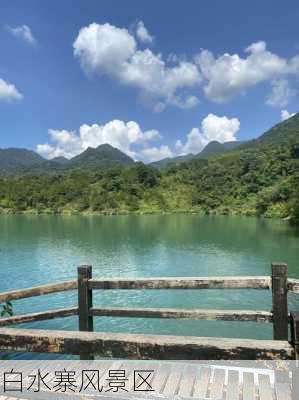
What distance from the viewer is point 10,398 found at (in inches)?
139

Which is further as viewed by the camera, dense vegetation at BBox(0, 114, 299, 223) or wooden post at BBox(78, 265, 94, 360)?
dense vegetation at BBox(0, 114, 299, 223)

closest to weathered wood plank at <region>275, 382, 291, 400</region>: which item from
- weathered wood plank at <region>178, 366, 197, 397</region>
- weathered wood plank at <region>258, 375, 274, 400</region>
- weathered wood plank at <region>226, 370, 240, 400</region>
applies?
weathered wood plank at <region>258, 375, 274, 400</region>

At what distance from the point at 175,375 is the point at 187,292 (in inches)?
445

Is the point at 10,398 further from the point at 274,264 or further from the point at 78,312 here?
the point at 274,264

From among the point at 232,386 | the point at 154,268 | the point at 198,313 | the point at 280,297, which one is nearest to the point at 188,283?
the point at 198,313

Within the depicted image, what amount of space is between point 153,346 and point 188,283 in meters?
2.73

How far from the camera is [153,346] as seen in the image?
2.44m

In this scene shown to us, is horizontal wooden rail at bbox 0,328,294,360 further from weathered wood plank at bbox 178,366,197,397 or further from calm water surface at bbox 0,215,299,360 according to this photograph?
calm water surface at bbox 0,215,299,360

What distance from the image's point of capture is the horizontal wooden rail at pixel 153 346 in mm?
2328

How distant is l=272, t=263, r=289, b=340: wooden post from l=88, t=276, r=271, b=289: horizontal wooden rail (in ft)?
1.09

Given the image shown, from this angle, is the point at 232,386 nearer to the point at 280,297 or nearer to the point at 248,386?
the point at 248,386

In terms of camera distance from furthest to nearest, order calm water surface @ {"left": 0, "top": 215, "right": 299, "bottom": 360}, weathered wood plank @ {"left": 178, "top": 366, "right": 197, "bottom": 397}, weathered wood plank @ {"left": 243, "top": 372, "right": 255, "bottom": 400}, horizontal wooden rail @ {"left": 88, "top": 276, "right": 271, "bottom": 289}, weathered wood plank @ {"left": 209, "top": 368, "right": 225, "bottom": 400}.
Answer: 1. calm water surface @ {"left": 0, "top": 215, "right": 299, "bottom": 360}
2. horizontal wooden rail @ {"left": 88, "top": 276, "right": 271, "bottom": 289}
3. weathered wood plank @ {"left": 178, "top": 366, "right": 197, "bottom": 397}
4. weathered wood plank @ {"left": 209, "top": 368, "right": 225, "bottom": 400}
5. weathered wood plank @ {"left": 243, "top": 372, "right": 255, "bottom": 400}

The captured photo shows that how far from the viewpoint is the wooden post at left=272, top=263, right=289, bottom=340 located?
439 centimetres

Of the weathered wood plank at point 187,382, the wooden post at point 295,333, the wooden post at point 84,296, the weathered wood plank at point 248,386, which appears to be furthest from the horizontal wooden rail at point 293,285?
the wooden post at point 84,296
